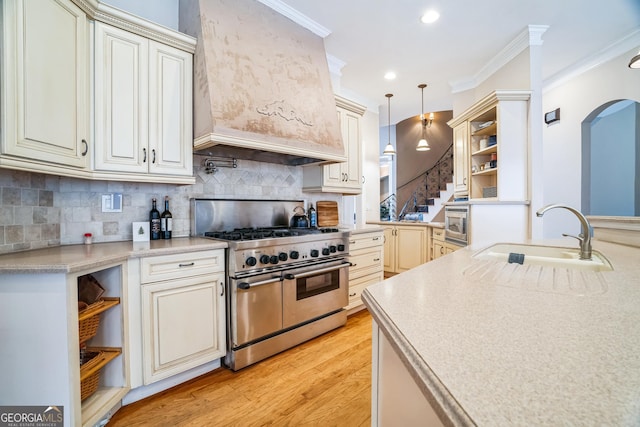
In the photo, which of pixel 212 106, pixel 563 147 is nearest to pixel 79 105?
pixel 212 106

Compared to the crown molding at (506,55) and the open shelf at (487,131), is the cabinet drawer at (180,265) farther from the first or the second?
the crown molding at (506,55)

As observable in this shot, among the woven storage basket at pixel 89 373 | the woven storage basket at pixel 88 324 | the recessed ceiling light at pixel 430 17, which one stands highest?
the recessed ceiling light at pixel 430 17

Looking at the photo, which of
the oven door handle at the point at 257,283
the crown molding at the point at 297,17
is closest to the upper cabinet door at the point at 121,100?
the oven door handle at the point at 257,283

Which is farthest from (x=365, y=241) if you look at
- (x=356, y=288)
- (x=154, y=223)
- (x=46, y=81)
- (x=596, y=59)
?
(x=596, y=59)

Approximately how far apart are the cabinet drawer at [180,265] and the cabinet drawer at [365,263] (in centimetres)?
147

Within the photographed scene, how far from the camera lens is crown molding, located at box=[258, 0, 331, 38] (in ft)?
8.75

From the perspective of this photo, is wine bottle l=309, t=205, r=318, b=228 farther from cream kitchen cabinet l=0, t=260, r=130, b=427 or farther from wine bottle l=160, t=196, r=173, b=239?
cream kitchen cabinet l=0, t=260, r=130, b=427

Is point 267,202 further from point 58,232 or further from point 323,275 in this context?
point 58,232

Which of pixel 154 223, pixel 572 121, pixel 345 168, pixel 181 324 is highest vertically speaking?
pixel 572 121

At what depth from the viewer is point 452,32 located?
313 centimetres

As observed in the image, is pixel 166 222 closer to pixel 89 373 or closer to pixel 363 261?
pixel 89 373

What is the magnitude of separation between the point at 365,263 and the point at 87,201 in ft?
8.35

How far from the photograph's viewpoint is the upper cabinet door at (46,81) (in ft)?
4.49

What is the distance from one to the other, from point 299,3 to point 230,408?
10.7 feet
